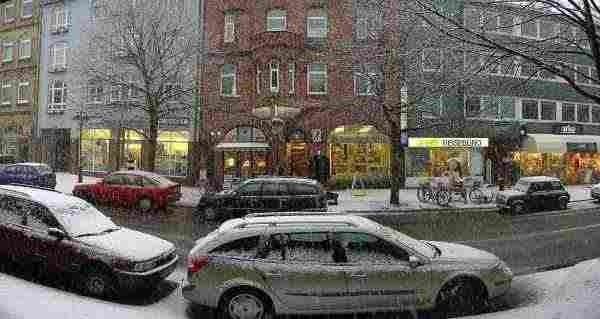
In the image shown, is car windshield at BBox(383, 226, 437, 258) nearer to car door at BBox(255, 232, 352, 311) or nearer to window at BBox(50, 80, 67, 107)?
car door at BBox(255, 232, 352, 311)

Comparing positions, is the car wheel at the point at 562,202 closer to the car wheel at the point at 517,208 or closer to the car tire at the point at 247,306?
the car wheel at the point at 517,208

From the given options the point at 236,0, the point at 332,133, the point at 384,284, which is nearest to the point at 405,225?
the point at 384,284

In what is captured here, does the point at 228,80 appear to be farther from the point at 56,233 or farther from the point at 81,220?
the point at 56,233

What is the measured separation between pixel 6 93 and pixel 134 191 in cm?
2778

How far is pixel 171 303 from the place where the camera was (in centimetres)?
686

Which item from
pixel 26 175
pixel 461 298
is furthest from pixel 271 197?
pixel 26 175

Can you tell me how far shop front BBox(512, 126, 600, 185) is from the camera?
28438mm

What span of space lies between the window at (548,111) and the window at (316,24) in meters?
17.3

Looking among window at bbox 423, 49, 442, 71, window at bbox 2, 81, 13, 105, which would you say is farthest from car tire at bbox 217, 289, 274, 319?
window at bbox 2, 81, 13, 105

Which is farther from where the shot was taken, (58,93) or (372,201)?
(58,93)

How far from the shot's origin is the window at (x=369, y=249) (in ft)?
19.9

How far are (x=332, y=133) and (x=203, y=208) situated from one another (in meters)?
11.9

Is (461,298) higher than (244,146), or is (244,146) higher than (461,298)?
(244,146)

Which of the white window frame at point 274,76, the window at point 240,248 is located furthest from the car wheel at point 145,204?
the window at point 240,248
